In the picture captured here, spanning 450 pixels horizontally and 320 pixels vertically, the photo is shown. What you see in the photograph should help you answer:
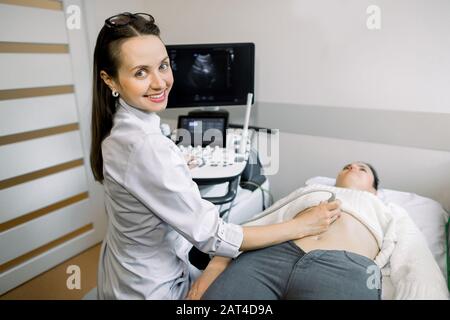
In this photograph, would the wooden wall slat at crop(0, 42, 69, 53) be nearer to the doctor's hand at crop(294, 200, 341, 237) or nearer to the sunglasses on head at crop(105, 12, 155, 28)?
the sunglasses on head at crop(105, 12, 155, 28)

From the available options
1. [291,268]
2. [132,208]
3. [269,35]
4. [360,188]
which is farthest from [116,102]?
[269,35]

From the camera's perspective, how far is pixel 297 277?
0.99 m

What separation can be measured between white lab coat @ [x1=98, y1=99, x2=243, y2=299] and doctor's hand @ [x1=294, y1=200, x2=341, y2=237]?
28cm

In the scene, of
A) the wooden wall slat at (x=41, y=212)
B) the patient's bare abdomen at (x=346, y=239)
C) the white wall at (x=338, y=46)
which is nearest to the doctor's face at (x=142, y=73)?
the patient's bare abdomen at (x=346, y=239)

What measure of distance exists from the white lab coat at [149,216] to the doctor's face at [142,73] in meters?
0.03

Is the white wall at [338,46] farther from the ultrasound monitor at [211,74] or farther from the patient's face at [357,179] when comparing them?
the patient's face at [357,179]

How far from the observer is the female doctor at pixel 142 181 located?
826 mm

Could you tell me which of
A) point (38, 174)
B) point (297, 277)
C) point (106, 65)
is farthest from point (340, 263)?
point (38, 174)

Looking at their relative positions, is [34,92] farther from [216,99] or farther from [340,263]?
[340,263]

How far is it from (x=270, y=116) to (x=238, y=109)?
0.25 meters

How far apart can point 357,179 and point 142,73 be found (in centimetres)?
110

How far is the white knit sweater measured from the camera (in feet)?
3.29

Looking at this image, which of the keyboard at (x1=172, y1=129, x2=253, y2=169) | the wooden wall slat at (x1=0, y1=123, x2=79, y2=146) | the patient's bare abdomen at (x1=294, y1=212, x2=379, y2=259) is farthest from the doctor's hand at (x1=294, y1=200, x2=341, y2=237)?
the wooden wall slat at (x1=0, y1=123, x2=79, y2=146)
